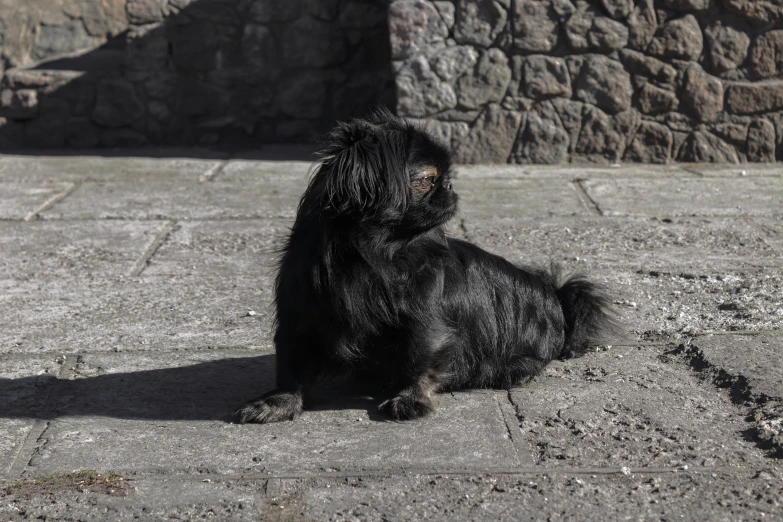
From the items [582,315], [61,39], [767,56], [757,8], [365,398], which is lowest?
[365,398]

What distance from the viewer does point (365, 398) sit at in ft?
10.3

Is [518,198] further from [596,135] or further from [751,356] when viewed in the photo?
[751,356]

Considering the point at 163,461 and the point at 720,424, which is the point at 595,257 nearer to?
the point at 720,424

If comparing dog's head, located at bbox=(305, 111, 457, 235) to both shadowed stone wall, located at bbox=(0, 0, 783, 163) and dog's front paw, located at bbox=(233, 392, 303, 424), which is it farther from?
shadowed stone wall, located at bbox=(0, 0, 783, 163)

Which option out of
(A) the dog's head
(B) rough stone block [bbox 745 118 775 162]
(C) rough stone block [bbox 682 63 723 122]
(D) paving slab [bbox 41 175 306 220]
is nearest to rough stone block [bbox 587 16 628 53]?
(C) rough stone block [bbox 682 63 723 122]

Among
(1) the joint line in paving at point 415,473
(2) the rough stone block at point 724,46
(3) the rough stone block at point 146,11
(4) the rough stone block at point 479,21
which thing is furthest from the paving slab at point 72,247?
(2) the rough stone block at point 724,46

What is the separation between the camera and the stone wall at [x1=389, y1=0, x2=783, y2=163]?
7.20 m

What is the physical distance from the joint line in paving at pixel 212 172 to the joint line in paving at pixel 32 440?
3.81 metres

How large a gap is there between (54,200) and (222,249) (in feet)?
6.05

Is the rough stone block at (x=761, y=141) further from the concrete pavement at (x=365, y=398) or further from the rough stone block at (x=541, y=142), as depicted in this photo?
the concrete pavement at (x=365, y=398)

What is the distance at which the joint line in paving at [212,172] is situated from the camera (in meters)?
7.02

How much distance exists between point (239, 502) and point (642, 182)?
500cm

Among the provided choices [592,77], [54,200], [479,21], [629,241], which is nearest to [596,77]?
[592,77]

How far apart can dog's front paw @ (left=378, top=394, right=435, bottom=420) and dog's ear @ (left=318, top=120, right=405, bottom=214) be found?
619 mm
